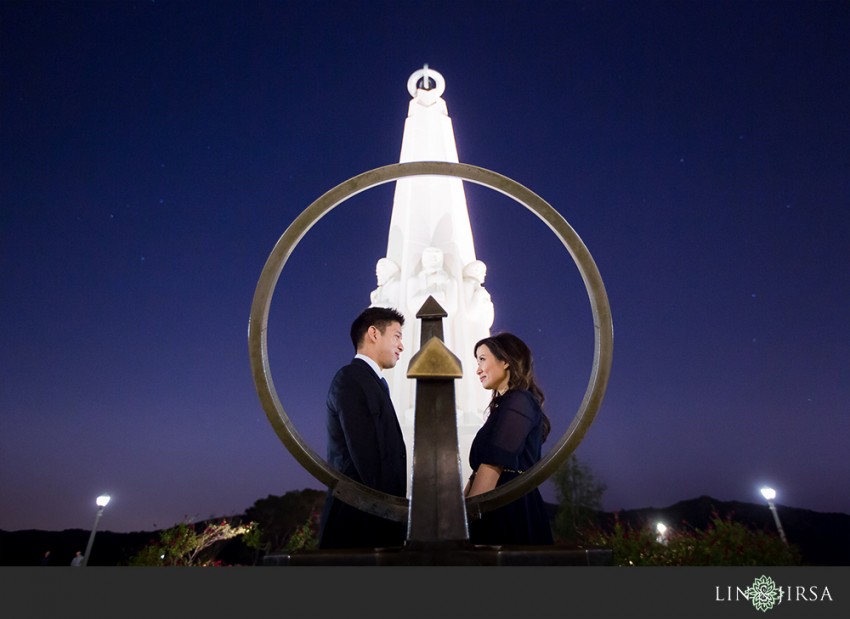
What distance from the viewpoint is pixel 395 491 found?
2.56 metres

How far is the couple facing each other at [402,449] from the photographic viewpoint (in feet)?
8.07

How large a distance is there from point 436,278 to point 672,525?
13.3 meters

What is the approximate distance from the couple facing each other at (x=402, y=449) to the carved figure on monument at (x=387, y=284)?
3.59m

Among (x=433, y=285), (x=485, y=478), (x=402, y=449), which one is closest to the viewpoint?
(x=485, y=478)

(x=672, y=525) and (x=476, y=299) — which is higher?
(x=476, y=299)

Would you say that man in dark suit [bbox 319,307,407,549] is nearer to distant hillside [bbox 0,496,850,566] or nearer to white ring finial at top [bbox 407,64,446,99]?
white ring finial at top [bbox 407,64,446,99]

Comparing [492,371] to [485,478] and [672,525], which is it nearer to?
[485,478]

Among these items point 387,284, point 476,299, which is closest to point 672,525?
point 476,299

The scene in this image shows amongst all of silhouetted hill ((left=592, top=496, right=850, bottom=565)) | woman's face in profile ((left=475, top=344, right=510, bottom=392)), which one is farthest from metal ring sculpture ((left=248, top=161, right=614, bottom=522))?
silhouetted hill ((left=592, top=496, right=850, bottom=565))

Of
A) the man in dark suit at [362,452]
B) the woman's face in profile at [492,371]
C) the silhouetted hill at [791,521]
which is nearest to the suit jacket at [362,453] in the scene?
the man in dark suit at [362,452]

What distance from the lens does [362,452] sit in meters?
2.52

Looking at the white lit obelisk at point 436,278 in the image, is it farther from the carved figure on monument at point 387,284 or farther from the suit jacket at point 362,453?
the suit jacket at point 362,453
